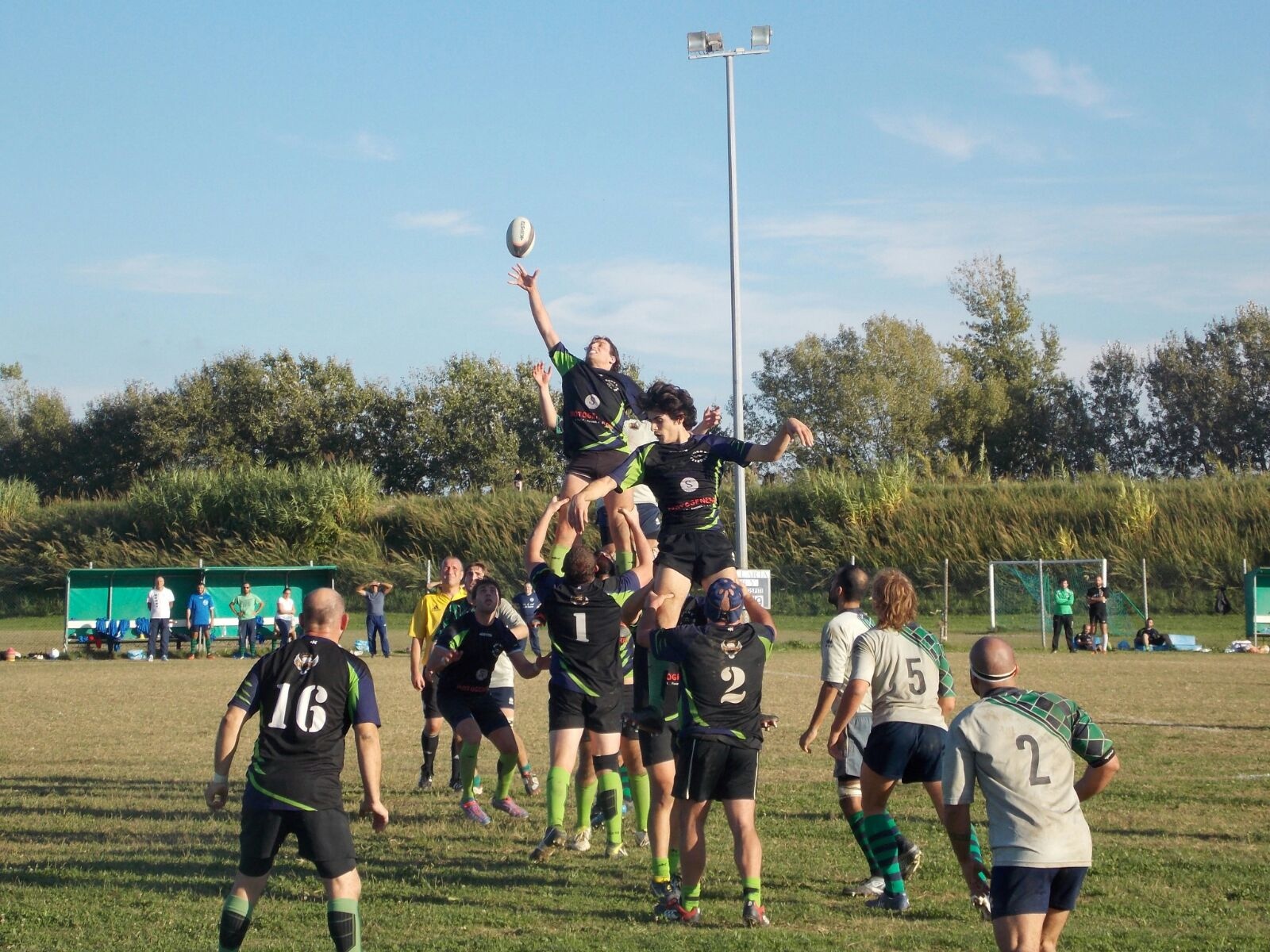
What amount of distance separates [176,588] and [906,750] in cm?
3026

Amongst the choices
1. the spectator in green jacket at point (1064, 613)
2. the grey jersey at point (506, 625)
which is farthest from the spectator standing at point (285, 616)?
the grey jersey at point (506, 625)

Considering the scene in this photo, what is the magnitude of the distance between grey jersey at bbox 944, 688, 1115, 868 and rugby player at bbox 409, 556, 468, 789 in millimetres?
6604

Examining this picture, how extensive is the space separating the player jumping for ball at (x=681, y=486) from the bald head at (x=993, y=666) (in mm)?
3245

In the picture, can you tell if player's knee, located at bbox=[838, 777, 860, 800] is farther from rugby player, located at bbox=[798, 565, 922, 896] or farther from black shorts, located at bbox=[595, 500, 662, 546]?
black shorts, located at bbox=[595, 500, 662, 546]

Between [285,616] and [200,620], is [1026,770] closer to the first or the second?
[285,616]

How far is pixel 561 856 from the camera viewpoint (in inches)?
343

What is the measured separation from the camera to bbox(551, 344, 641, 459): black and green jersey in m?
10.4

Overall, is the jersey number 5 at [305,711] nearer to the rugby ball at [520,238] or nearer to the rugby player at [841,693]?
the rugby player at [841,693]

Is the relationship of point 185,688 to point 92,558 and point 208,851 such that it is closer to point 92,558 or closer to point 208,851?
point 208,851

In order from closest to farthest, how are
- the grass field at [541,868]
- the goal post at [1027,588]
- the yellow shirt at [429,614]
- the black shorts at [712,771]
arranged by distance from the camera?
the grass field at [541,868]
the black shorts at [712,771]
the yellow shirt at [429,614]
the goal post at [1027,588]

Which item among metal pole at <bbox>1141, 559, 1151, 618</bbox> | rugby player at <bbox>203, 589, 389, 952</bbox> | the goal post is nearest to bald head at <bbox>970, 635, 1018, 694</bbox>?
rugby player at <bbox>203, 589, 389, 952</bbox>

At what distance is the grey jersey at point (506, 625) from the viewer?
1014 cm

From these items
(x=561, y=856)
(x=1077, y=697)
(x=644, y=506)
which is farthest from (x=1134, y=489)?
(x=561, y=856)

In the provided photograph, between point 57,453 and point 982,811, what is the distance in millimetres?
73769
